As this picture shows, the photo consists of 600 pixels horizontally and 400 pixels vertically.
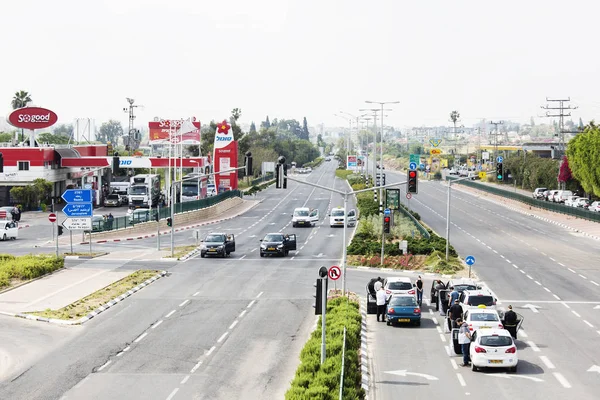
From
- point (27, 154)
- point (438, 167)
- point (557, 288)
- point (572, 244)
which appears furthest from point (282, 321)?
point (438, 167)

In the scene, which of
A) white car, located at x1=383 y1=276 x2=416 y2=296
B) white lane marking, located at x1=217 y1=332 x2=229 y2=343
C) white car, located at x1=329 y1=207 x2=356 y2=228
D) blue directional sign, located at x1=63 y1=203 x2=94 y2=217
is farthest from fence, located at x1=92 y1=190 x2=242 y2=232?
white lane marking, located at x1=217 y1=332 x2=229 y2=343

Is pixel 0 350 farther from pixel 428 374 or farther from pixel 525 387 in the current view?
pixel 525 387

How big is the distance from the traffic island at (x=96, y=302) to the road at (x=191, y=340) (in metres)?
0.56

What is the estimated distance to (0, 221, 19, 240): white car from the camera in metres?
71.6

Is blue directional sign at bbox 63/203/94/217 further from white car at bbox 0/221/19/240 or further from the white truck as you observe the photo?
the white truck

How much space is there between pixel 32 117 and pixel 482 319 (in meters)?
71.5

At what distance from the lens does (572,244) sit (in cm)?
7031

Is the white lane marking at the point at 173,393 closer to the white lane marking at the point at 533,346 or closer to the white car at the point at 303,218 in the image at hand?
the white lane marking at the point at 533,346

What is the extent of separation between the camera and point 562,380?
27.4 meters

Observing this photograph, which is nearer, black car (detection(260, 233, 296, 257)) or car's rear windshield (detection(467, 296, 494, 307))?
car's rear windshield (detection(467, 296, 494, 307))

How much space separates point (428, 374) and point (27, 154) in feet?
245

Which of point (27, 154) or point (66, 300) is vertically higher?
point (27, 154)

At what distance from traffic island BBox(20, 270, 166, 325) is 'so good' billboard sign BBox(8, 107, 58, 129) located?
4773 centimetres

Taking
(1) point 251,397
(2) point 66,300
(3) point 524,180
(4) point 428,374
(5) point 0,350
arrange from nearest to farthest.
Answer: (1) point 251,397 → (4) point 428,374 → (5) point 0,350 → (2) point 66,300 → (3) point 524,180
